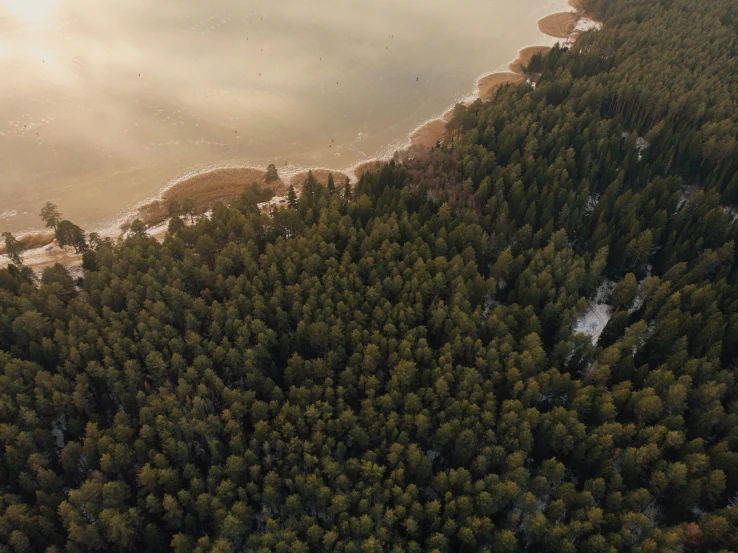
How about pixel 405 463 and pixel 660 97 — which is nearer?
pixel 405 463

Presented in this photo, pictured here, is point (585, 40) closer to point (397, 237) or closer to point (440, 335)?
point (397, 237)

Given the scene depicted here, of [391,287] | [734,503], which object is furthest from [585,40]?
[734,503]

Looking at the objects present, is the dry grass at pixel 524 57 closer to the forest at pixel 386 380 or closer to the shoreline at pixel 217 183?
the shoreline at pixel 217 183

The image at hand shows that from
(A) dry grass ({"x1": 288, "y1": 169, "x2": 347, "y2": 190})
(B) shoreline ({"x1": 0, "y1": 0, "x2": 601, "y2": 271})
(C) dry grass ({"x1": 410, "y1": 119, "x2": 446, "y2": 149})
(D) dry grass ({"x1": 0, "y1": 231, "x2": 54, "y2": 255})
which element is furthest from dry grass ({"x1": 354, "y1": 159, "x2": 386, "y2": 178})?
(D) dry grass ({"x1": 0, "y1": 231, "x2": 54, "y2": 255})

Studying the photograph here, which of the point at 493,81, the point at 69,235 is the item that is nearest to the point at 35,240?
the point at 69,235

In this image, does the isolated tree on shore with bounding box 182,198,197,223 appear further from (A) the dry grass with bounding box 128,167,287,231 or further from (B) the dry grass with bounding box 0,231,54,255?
(B) the dry grass with bounding box 0,231,54,255
